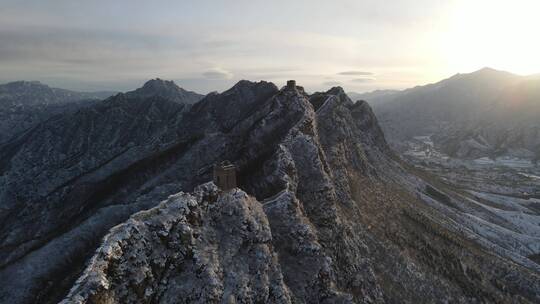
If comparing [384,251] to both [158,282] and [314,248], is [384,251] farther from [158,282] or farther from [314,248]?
[158,282]

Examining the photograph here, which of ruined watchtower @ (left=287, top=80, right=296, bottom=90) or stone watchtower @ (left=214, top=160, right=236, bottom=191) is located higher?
ruined watchtower @ (left=287, top=80, right=296, bottom=90)

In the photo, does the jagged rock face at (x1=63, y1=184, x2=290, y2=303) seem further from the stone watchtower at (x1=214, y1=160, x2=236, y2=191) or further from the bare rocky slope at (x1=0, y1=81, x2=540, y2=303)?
the stone watchtower at (x1=214, y1=160, x2=236, y2=191)

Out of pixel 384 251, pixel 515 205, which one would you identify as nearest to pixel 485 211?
pixel 515 205

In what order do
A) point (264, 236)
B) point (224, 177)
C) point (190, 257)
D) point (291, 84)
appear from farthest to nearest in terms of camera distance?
point (291, 84) < point (224, 177) < point (264, 236) < point (190, 257)

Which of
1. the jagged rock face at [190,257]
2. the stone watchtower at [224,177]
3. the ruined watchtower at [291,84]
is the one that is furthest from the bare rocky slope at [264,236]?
the ruined watchtower at [291,84]

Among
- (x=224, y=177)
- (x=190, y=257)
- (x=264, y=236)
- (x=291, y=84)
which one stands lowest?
(x=264, y=236)

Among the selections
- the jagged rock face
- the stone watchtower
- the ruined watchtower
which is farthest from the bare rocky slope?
the ruined watchtower

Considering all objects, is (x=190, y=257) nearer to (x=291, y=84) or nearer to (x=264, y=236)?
(x=264, y=236)

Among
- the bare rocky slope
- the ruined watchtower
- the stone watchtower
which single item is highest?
the ruined watchtower

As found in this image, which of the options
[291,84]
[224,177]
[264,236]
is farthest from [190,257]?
[291,84]
